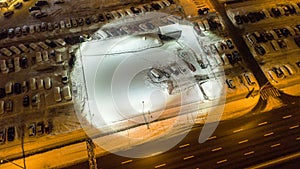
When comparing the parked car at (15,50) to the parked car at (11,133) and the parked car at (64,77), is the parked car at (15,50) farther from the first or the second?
the parked car at (11,133)

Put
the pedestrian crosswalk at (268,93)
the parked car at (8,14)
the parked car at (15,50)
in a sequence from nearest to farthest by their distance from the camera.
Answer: the pedestrian crosswalk at (268,93) < the parked car at (15,50) < the parked car at (8,14)

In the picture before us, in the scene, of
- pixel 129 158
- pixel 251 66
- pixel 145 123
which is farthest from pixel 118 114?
pixel 251 66

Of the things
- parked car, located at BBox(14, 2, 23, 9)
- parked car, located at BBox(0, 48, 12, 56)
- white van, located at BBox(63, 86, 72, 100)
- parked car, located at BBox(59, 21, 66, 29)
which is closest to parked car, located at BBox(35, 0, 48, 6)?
parked car, located at BBox(14, 2, 23, 9)

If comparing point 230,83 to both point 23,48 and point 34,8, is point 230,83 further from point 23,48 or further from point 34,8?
point 34,8

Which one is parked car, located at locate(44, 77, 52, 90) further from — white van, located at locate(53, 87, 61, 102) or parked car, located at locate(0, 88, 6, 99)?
Result: parked car, located at locate(0, 88, 6, 99)

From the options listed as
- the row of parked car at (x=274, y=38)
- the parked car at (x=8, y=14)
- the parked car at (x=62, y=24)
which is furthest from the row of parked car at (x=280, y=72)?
the parked car at (x=8, y=14)
